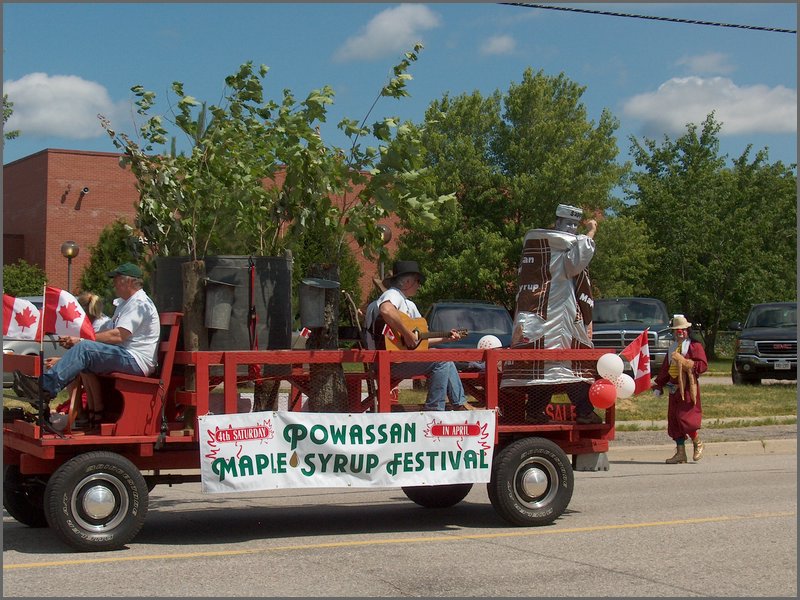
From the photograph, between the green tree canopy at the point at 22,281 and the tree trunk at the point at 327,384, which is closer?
the tree trunk at the point at 327,384

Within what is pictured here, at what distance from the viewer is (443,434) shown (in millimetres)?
8672

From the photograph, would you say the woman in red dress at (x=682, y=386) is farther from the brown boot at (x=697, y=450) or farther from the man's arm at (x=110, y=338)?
the man's arm at (x=110, y=338)

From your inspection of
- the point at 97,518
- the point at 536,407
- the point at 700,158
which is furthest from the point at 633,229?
the point at 97,518

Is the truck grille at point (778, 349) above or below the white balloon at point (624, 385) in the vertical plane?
above

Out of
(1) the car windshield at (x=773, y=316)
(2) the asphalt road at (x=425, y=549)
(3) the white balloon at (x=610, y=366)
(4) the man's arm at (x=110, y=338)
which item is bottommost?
(2) the asphalt road at (x=425, y=549)

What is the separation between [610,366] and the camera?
29.4ft

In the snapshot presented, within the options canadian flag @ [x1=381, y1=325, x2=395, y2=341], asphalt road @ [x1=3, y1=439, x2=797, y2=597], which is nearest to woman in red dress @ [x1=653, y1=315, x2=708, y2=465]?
asphalt road @ [x1=3, y1=439, x2=797, y2=597]

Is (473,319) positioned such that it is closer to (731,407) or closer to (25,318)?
(731,407)

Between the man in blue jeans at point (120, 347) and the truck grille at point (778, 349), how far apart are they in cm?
1915

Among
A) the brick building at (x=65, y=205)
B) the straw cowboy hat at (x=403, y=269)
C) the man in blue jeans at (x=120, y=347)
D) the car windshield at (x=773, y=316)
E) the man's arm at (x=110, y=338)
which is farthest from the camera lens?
the brick building at (x=65, y=205)

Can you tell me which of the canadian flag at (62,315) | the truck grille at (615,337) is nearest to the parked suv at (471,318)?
the truck grille at (615,337)

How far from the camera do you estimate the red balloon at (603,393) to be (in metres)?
8.94

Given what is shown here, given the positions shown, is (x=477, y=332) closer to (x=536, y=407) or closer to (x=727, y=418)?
(x=727, y=418)

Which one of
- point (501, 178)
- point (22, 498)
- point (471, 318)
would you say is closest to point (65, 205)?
point (501, 178)
